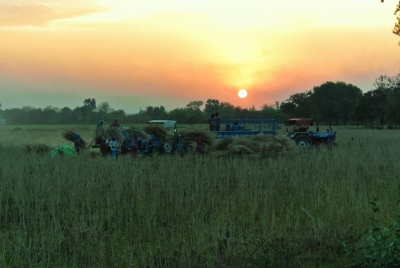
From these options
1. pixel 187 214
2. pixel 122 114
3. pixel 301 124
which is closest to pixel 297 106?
pixel 122 114

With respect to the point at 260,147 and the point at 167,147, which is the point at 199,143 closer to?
the point at 167,147

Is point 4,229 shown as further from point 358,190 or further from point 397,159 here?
point 397,159

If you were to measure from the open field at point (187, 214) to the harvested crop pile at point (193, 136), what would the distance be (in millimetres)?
6197

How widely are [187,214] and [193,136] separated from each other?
11.2 m

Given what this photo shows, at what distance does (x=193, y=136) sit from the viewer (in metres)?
18.4

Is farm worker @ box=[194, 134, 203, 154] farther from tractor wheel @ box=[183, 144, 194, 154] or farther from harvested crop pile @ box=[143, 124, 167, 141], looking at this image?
harvested crop pile @ box=[143, 124, 167, 141]

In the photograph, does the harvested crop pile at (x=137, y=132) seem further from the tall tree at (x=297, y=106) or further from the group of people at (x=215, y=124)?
the tall tree at (x=297, y=106)

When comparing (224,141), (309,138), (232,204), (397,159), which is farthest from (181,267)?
(309,138)

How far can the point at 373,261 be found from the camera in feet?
16.4

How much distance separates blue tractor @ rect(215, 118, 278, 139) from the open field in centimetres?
877

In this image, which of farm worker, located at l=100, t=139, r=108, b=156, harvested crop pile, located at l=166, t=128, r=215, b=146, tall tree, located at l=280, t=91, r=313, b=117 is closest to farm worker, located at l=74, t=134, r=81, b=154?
farm worker, located at l=100, t=139, r=108, b=156

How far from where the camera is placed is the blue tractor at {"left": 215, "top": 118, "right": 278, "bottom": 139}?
2041 cm

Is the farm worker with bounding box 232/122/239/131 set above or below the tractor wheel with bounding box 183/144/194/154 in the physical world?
A: above

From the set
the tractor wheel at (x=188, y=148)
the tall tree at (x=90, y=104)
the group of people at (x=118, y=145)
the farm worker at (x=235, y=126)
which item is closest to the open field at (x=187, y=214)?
the group of people at (x=118, y=145)
